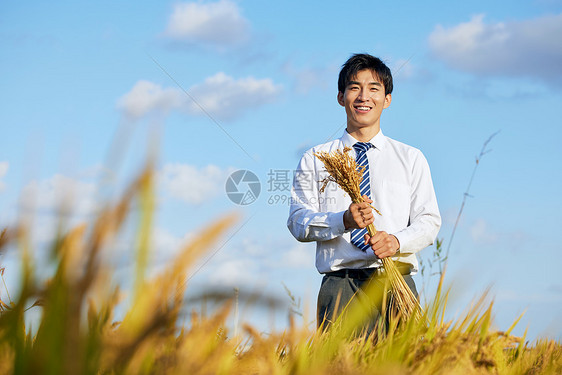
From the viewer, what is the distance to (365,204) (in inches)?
115

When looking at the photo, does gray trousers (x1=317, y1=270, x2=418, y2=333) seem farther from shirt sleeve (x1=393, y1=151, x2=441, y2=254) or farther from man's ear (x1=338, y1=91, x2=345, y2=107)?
man's ear (x1=338, y1=91, x2=345, y2=107)

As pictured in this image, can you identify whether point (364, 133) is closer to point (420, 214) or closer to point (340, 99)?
point (340, 99)

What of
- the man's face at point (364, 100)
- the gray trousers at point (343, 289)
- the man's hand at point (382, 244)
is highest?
the man's face at point (364, 100)

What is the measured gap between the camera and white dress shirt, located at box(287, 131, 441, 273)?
10.6 feet

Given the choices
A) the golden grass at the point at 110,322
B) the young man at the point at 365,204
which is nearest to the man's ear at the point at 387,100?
the young man at the point at 365,204

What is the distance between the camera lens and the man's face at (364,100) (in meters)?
3.60

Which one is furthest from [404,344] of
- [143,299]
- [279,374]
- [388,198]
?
[388,198]

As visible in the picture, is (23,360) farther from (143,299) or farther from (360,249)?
(360,249)

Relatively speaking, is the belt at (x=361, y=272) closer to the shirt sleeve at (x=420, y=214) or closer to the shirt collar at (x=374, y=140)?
the shirt sleeve at (x=420, y=214)

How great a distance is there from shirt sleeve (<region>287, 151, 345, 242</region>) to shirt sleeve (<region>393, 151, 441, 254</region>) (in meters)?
0.36

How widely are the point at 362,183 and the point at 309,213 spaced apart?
16.6 inches

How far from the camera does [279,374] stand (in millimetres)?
1625

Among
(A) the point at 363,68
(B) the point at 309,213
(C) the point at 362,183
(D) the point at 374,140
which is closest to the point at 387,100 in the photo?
(A) the point at 363,68

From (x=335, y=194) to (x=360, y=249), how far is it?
43cm
